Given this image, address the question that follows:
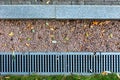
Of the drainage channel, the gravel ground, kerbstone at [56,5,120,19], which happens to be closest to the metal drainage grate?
the gravel ground

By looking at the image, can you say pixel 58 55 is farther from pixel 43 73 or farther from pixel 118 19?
pixel 118 19

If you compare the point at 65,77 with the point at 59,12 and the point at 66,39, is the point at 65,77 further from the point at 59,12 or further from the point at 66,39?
the point at 59,12

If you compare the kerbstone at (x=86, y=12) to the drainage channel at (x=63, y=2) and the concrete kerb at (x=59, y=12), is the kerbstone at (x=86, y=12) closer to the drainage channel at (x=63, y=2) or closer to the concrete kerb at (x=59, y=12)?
the concrete kerb at (x=59, y=12)

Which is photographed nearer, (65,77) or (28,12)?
(65,77)

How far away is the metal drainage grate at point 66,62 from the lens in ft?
38.0

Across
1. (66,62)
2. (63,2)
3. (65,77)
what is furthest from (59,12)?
(65,77)

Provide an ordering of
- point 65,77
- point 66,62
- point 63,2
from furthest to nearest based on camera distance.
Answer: point 63,2 < point 66,62 < point 65,77

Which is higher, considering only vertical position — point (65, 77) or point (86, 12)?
point (86, 12)

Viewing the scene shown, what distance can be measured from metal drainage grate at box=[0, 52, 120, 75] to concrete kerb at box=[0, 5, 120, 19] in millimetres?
687

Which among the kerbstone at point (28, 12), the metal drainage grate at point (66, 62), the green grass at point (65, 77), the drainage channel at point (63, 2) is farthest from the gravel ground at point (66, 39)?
the green grass at point (65, 77)

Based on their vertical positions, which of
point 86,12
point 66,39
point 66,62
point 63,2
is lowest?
point 66,62

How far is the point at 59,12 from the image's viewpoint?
1162cm

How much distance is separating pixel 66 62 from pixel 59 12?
0.94 meters

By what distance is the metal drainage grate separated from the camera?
38.0 feet
